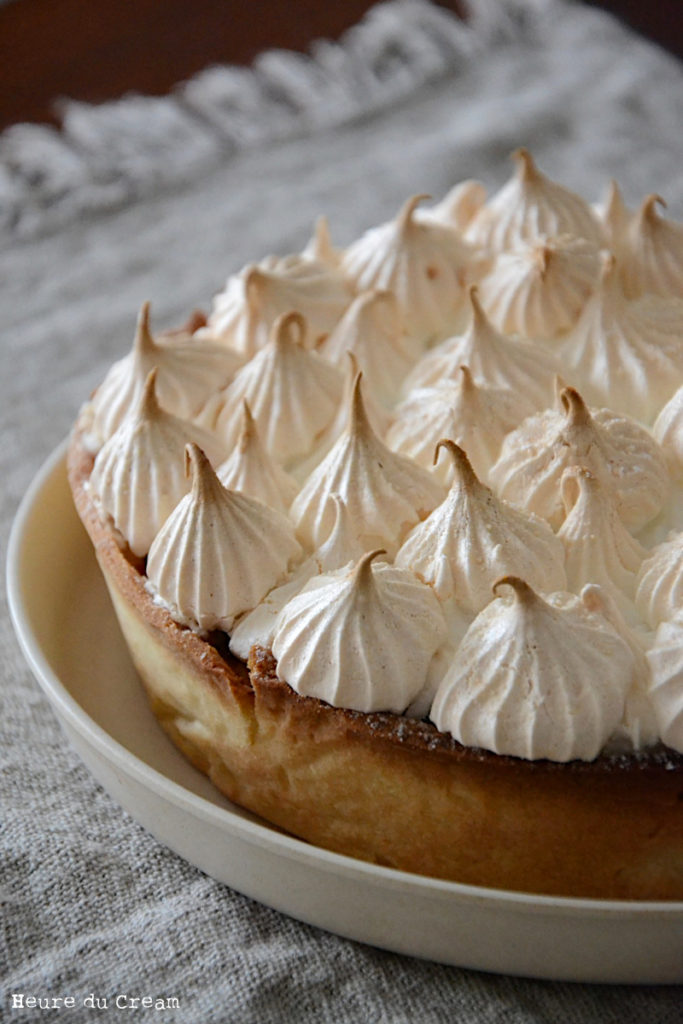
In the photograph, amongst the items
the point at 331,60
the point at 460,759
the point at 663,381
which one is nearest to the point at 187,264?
the point at 331,60

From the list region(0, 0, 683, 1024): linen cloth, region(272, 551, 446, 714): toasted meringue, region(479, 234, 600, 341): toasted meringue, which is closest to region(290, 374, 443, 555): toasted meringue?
region(272, 551, 446, 714): toasted meringue

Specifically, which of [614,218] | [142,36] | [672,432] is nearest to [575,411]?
[672,432]

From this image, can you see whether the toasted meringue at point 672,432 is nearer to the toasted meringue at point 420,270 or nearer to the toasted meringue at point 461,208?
the toasted meringue at point 420,270

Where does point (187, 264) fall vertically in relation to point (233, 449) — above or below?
below

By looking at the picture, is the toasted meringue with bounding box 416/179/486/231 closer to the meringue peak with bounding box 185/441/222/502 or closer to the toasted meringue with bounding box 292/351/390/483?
the toasted meringue with bounding box 292/351/390/483

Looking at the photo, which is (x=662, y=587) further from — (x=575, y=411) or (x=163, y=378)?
(x=163, y=378)

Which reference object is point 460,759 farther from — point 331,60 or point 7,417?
point 331,60
